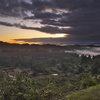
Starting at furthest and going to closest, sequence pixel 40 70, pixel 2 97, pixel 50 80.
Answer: pixel 40 70
pixel 50 80
pixel 2 97

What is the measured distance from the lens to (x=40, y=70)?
3241 inches

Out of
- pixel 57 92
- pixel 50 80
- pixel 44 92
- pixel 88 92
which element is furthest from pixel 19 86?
pixel 88 92

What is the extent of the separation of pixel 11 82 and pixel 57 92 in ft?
10.4

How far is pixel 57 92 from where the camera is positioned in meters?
8.03

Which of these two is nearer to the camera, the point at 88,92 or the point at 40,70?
the point at 88,92

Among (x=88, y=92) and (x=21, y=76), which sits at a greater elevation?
(x=21, y=76)

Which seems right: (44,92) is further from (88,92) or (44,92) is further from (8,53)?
(8,53)

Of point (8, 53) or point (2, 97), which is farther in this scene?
point (8, 53)

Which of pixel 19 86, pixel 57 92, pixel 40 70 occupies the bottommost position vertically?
pixel 40 70

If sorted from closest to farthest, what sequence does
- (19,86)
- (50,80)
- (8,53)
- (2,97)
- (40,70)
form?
(2,97) → (19,86) → (50,80) → (40,70) → (8,53)

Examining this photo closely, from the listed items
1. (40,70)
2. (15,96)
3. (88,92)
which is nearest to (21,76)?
(15,96)

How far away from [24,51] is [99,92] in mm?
187890

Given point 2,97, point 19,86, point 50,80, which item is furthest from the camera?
point 50,80

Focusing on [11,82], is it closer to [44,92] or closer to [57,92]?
[44,92]
